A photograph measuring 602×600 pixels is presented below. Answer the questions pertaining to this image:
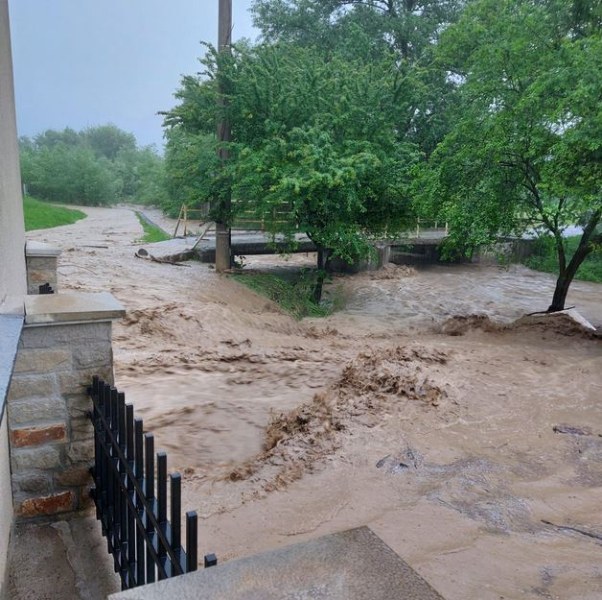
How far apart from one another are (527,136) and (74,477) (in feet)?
30.0

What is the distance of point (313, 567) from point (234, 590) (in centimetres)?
19

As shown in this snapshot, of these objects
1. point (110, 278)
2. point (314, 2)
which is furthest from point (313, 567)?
point (314, 2)

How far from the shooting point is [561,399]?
6.15 meters

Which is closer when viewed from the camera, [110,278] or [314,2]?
[110,278]

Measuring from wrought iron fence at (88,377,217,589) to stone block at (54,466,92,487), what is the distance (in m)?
0.08

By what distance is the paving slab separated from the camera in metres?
1.19

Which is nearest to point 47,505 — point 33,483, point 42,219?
point 33,483

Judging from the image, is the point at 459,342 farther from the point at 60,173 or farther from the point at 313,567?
the point at 60,173

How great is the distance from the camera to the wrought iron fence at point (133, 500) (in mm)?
→ 1722

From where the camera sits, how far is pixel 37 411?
9.57ft

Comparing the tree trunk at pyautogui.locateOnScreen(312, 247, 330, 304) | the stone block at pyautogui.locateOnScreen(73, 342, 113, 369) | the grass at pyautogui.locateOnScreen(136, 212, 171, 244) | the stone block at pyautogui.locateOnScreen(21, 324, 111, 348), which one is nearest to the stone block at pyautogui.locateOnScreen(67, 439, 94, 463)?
the stone block at pyautogui.locateOnScreen(73, 342, 113, 369)

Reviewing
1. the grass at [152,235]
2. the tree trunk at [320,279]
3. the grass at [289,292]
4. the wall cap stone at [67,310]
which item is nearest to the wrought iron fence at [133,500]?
the wall cap stone at [67,310]

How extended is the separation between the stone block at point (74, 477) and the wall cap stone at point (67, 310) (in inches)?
32.0

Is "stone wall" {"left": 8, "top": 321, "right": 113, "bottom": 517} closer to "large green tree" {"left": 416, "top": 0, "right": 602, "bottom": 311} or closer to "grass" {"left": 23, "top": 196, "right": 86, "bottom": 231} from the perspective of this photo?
"large green tree" {"left": 416, "top": 0, "right": 602, "bottom": 311}
